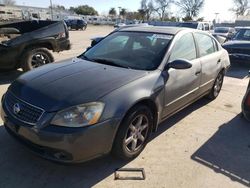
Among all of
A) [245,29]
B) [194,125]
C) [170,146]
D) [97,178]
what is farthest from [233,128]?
[245,29]

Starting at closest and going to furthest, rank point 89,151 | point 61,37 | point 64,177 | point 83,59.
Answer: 1. point 89,151
2. point 64,177
3. point 83,59
4. point 61,37

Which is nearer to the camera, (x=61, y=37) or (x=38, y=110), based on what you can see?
(x=38, y=110)

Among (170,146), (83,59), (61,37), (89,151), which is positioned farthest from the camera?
(61,37)

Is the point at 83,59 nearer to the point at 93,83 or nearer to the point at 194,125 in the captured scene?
the point at 93,83

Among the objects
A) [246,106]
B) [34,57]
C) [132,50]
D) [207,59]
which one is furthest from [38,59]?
[246,106]

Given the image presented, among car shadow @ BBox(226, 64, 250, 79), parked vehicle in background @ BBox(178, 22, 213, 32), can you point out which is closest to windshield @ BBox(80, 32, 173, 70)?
car shadow @ BBox(226, 64, 250, 79)

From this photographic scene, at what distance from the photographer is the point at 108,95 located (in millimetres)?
2979

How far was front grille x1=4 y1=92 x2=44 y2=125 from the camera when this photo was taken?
2832 millimetres

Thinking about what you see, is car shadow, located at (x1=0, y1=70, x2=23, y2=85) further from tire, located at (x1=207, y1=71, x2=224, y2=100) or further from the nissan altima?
tire, located at (x1=207, y1=71, x2=224, y2=100)

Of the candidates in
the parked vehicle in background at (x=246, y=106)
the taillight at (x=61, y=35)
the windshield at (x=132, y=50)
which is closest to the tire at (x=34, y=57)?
the taillight at (x=61, y=35)

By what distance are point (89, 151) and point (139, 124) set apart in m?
0.85

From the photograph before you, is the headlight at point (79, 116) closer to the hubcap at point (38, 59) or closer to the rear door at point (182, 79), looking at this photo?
the rear door at point (182, 79)

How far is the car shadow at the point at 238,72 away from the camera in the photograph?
867cm

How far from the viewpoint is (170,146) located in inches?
153
